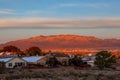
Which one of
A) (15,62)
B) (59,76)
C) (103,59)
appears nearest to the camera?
(59,76)

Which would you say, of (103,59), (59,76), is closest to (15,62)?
(103,59)

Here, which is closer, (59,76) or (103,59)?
(59,76)

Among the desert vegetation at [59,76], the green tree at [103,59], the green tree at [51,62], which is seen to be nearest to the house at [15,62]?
the green tree at [51,62]

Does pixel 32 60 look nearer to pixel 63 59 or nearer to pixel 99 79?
pixel 63 59

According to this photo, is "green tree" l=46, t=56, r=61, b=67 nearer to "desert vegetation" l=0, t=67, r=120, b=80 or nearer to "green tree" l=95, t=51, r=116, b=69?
"green tree" l=95, t=51, r=116, b=69

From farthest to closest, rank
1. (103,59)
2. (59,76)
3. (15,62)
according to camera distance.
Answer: (15,62), (103,59), (59,76)

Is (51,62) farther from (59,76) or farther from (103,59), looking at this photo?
(59,76)

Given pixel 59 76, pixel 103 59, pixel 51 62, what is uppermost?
pixel 103 59

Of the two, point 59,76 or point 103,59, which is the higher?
point 103,59

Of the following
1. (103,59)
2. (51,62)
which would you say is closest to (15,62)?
(51,62)

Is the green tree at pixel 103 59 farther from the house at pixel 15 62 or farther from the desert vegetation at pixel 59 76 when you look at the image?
the desert vegetation at pixel 59 76

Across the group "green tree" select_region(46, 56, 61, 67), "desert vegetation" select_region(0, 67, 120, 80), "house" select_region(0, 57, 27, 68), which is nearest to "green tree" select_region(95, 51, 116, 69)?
"green tree" select_region(46, 56, 61, 67)

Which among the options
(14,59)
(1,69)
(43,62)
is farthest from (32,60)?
(1,69)

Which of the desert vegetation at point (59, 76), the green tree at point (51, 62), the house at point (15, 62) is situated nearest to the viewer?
the desert vegetation at point (59, 76)
